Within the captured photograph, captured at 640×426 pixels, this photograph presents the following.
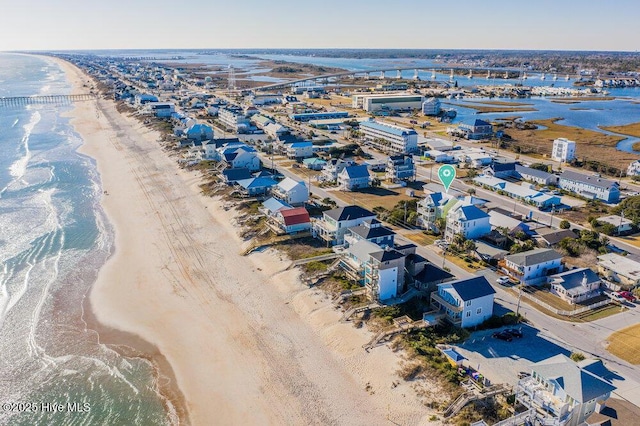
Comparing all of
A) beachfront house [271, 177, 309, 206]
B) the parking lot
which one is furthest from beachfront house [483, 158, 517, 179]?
the parking lot

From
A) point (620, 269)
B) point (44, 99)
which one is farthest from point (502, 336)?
point (44, 99)

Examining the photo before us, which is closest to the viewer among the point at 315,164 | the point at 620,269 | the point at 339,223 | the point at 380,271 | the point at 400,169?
the point at 380,271

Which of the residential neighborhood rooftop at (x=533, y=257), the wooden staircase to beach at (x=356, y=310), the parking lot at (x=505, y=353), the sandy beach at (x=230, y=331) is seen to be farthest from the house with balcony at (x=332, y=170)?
the parking lot at (x=505, y=353)

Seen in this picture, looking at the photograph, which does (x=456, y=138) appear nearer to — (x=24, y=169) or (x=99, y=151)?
(x=99, y=151)

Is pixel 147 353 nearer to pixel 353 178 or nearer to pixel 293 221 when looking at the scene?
pixel 293 221

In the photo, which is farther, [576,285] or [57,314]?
[57,314]

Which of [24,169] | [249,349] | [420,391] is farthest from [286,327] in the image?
[24,169]
